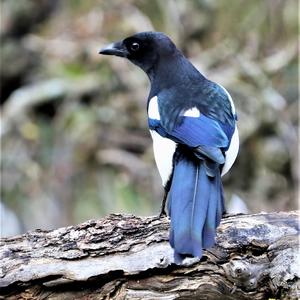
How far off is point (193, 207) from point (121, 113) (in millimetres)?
3292

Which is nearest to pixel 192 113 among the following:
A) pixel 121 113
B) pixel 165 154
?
pixel 165 154

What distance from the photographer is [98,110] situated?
5930 millimetres

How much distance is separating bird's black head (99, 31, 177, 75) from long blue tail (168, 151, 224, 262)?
895 millimetres

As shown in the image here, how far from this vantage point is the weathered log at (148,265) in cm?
268

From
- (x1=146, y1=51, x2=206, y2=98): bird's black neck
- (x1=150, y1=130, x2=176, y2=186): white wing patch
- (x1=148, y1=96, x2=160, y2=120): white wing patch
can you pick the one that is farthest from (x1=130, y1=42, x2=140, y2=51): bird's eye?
(x1=150, y1=130, x2=176, y2=186): white wing patch

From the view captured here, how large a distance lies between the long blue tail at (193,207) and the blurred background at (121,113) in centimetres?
244

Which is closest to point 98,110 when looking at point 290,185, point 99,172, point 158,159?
point 99,172

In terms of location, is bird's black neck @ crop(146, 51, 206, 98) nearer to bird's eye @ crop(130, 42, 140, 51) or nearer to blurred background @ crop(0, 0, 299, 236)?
bird's eye @ crop(130, 42, 140, 51)

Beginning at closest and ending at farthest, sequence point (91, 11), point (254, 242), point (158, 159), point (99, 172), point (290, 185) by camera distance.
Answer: point (254, 242), point (158, 159), point (290, 185), point (99, 172), point (91, 11)

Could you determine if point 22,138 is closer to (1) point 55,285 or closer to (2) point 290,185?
(2) point 290,185

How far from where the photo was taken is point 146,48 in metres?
3.87

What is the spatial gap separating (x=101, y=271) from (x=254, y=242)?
1.66 ft

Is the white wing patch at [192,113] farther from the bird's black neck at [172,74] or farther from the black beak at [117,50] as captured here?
the black beak at [117,50]

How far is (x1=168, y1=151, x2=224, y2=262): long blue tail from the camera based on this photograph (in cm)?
255
